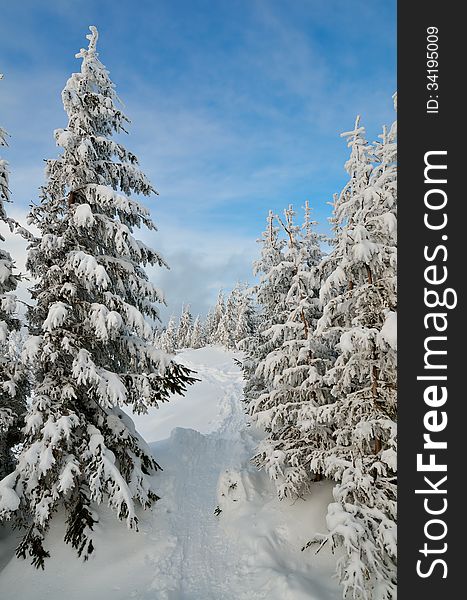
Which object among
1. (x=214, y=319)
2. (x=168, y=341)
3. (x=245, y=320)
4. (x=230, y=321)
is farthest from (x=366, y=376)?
(x=214, y=319)

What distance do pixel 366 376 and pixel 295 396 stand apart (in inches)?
137

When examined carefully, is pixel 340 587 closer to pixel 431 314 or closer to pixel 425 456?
pixel 425 456

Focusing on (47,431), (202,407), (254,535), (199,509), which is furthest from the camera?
(202,407)

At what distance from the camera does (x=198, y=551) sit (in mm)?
10531

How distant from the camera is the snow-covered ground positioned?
875 centimetres

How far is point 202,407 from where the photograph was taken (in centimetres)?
3328

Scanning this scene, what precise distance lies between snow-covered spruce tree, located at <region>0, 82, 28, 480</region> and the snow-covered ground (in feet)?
8.70

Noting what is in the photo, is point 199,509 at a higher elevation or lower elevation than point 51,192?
lower

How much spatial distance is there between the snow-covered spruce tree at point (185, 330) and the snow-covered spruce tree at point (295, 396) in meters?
92.9

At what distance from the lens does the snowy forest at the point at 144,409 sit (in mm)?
8188

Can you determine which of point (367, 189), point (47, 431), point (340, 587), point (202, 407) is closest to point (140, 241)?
point (47, 431)

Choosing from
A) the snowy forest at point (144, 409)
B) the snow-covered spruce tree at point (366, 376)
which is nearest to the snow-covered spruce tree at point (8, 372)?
the snowy forest at point (144, 409)

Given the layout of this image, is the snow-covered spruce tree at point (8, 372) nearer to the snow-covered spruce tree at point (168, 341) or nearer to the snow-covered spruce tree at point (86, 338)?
the snow-covered spruce tree at point (86, 338)

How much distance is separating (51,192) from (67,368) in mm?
5097
